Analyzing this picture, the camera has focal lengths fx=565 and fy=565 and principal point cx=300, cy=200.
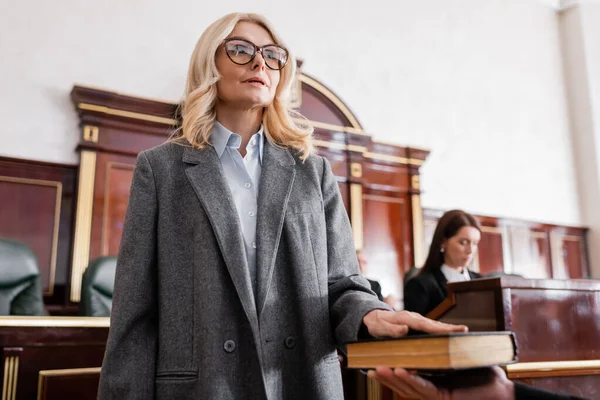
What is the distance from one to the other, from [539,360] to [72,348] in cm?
185

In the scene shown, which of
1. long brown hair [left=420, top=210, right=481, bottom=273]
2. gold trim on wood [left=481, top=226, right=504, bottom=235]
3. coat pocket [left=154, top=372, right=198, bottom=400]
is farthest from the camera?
gold trim on wood [left=481, top=226, right=504, bottom=235]

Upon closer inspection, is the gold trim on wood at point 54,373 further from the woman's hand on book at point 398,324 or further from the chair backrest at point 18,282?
the woman's hand on book at point 398,324

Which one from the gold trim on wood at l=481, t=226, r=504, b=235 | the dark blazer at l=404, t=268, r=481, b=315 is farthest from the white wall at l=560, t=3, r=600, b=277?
the dark blazer at l=404, t=268, r=481, b=315

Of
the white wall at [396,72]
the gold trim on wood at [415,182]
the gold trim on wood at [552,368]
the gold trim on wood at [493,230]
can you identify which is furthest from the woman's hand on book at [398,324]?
the gold trim on wood at [493,230]

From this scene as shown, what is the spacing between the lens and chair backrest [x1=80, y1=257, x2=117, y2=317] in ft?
11.3

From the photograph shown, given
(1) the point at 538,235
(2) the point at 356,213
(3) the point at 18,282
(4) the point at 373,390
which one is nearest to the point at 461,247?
(4) the point at 373,390

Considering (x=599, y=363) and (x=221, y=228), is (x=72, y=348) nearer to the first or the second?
(x=221, y=228)

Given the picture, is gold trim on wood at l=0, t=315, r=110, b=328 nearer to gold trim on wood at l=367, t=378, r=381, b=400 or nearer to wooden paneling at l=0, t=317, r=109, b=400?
wooden paneling at l=0, t=317, r=109, b=400

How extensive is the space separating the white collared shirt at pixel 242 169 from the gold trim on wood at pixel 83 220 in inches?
121

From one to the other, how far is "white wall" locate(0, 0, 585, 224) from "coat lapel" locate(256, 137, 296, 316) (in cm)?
345

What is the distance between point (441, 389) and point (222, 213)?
1.78 ft

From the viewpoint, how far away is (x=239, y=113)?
133 centimetres

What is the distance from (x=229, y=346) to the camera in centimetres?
109

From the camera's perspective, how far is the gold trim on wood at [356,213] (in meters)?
5.20
